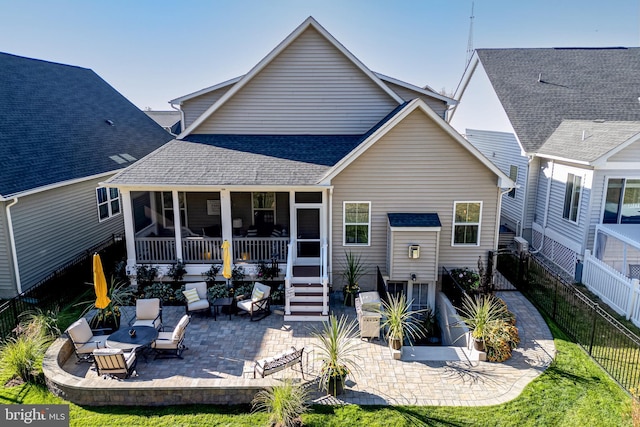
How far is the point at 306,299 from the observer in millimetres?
12828

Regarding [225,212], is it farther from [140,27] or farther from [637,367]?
[140,27]

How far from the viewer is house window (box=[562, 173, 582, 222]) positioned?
1559 centimetres

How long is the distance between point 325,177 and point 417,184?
3200 millimetres

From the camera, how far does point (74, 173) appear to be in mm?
16266

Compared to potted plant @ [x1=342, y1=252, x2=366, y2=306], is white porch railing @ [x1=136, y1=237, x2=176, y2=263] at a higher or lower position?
higher

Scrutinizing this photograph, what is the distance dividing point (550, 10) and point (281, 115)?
17.4 m

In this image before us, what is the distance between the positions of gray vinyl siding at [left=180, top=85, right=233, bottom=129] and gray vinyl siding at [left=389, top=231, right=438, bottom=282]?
10.1 metres

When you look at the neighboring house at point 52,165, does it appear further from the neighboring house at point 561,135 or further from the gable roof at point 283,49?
the neighboring house at point 561,135

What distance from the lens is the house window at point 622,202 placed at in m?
14.8

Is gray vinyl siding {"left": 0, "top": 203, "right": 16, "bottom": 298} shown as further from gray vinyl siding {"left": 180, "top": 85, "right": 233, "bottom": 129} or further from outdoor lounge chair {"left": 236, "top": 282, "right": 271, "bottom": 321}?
gray vinyl siding {"left": 180, "top": 85, "right": 233, "bottom": 129}

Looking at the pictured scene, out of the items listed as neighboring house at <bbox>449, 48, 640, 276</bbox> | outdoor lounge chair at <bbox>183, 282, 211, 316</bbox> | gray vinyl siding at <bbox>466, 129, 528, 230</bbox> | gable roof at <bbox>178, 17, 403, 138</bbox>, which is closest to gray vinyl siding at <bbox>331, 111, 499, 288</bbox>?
gable roof at <bbox>178, 17, 403, 138</bbox>

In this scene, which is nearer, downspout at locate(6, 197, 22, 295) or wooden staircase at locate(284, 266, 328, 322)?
wooden staircase at locate(284, 266, 328, 322)

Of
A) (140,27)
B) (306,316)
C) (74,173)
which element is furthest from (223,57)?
(306,316)

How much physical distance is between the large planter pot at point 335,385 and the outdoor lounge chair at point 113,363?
462cm
